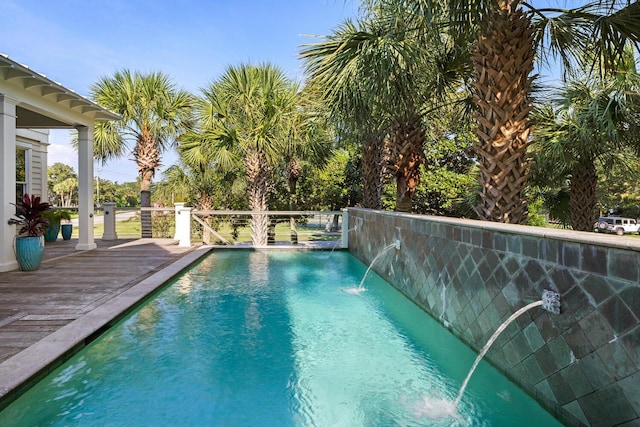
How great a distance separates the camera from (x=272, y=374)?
352 cm

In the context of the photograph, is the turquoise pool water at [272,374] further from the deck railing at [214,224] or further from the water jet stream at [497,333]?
the deck railing at [214,224]

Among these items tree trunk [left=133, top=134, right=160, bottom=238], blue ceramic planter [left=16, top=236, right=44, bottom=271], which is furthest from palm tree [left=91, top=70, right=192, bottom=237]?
blue ceramic planter [left=16, top=236, right=44, bottom=271]

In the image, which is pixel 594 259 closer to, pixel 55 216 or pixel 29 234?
pixel 29 234

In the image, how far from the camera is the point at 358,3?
607cm

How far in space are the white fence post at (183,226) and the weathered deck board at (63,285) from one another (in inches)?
31.2

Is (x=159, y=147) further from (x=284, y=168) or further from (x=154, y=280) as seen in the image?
(x=154, y=280)

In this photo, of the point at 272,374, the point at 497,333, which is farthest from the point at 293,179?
the point at 497,333

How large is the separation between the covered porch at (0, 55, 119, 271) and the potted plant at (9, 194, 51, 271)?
189 millimetres

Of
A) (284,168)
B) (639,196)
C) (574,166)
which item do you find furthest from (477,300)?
(639,196)

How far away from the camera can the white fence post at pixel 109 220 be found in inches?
475

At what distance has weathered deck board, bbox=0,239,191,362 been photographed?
4078 mm

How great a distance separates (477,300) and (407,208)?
4.79 meters

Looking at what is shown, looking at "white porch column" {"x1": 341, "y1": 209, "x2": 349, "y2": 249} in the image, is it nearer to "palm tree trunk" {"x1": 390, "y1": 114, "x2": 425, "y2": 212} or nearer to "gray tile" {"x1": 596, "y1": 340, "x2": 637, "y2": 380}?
"palm tree trunk" {"x1": 390, "y1": 114, "x2": 425, "y2": 212}

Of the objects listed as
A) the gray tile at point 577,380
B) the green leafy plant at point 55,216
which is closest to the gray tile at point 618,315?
the gray tile at point 577,380
